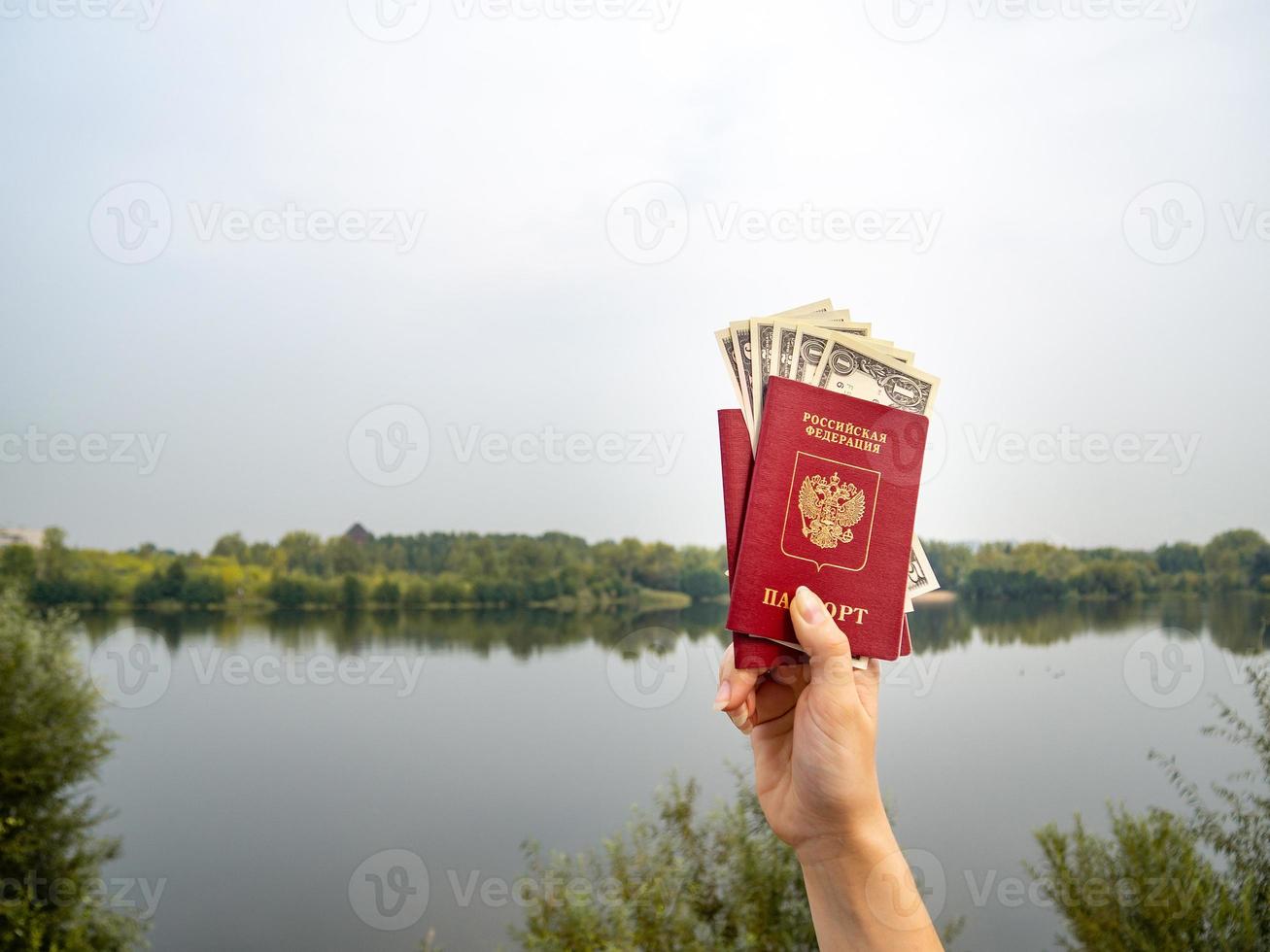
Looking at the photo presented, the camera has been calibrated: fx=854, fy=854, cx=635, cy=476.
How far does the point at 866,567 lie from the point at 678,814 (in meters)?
6.00

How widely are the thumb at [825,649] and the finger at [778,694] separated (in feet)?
0.59

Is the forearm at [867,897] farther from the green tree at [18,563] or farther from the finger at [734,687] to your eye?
the green tree at [18,563]

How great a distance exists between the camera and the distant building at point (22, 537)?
1268 centimetres

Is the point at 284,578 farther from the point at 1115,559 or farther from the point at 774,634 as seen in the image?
the point at 774,634

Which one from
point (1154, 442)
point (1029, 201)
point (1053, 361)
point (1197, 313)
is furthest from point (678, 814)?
point (1197, 313)

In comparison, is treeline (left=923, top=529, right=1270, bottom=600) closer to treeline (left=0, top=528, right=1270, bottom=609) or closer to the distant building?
treeline (left=0, top=528, right=1270, bottom=609)

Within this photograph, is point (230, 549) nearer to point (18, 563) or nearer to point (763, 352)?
point (18, 563)

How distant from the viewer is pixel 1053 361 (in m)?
12.1

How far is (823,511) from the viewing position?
1.53m

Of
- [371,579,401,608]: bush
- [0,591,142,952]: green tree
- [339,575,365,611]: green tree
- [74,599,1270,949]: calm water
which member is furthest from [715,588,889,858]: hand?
[339,575,365,611]: green tree

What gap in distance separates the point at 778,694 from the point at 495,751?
14.4m

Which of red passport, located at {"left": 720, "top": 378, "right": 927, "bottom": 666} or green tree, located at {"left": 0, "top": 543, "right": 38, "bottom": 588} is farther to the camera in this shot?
green tree, located at {"left": 0, "top": 543, "right": 38, "bottom": 588}

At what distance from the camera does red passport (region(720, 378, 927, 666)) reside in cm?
150

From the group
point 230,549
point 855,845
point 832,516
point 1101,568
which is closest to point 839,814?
point 855,845
